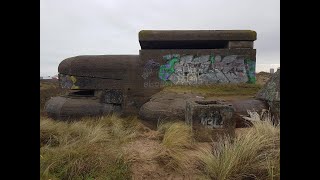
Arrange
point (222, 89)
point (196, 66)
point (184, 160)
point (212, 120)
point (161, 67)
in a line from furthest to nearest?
1. point (196, 66)
2. point (161, 67)
3. point (222, 89)
4. point (212, 120)
5. point (184, 160)

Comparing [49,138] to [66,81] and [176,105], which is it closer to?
[176,105]

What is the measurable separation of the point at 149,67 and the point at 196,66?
69.9 inches

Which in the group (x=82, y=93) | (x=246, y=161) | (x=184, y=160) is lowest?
(x=184, y=160)

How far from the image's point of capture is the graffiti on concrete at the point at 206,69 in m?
10.4

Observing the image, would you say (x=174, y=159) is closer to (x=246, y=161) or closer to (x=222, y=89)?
(x=246, y=161)

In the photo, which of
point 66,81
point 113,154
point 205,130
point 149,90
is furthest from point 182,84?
point 113,154

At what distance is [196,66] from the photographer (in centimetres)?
1046

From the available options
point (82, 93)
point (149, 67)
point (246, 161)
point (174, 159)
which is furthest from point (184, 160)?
point (82, 93)

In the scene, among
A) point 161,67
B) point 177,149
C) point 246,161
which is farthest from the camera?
point 161,67

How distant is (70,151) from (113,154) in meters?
0.66

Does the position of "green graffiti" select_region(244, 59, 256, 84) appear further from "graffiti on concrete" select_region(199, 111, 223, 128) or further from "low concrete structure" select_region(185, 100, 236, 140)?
"graffiti on concrete" select_region(199, 111, 223, 128)

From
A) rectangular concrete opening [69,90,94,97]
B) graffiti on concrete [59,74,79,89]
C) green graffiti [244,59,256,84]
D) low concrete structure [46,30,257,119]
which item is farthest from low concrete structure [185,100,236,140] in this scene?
graffiti on concrete [59,74,79,89]

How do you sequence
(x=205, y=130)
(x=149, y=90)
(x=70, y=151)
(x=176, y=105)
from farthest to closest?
1. (x=149, y=90)
2. (x=176, y=105)
3. (x=205, y=130)
4. (x=70, y=151)

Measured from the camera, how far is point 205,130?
566cm
